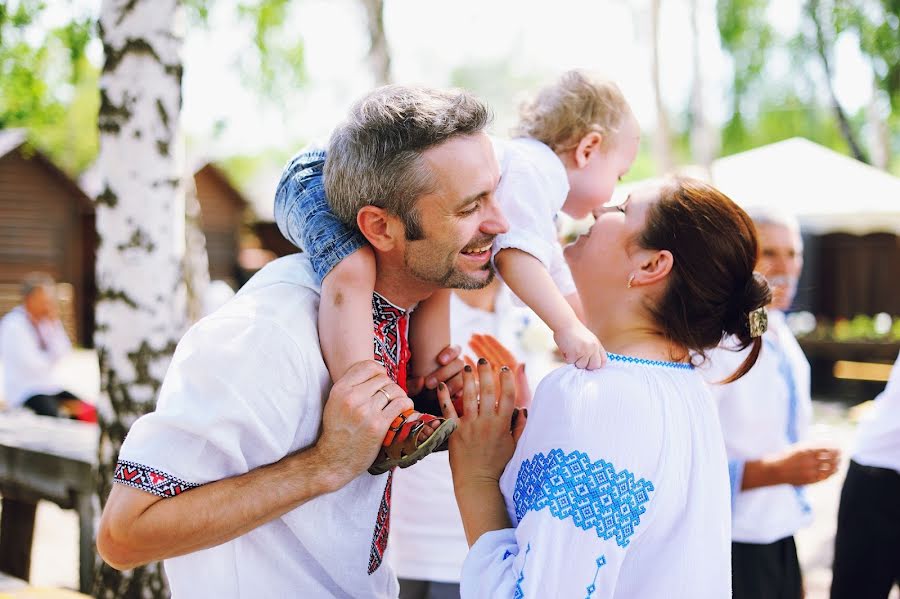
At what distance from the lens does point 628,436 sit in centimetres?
179

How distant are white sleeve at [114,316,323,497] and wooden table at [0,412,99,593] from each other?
3.17 metres

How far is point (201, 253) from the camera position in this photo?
10844mm

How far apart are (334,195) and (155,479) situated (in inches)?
28.9

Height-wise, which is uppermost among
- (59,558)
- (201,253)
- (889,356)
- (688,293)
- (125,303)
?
(688,293)

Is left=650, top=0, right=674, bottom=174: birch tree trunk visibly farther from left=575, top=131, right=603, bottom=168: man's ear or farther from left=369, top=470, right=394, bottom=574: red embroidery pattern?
left=369, top=470, right=394, bottom=574: red embroidery pattern

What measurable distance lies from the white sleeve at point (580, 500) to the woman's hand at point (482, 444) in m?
0.10

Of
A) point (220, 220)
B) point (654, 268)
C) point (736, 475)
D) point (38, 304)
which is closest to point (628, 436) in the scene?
point (654, 268)

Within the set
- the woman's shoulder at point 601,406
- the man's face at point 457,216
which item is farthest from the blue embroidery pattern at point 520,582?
the man's face at point 457,216

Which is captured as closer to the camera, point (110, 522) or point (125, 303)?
point (110, 522)

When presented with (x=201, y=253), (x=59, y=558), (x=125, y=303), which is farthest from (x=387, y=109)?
(x=201, y=253)

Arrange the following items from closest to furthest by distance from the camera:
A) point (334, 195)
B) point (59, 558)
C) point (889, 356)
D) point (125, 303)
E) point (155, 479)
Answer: point (155, 479)
point (334, 195)
point (125, 303)
point (59, 558)
point (889, 356)

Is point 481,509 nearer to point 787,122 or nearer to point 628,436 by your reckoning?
point 628,436

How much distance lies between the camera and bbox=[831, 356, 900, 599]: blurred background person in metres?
3.63

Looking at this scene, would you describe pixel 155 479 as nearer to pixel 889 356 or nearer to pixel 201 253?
pixel 201 253
